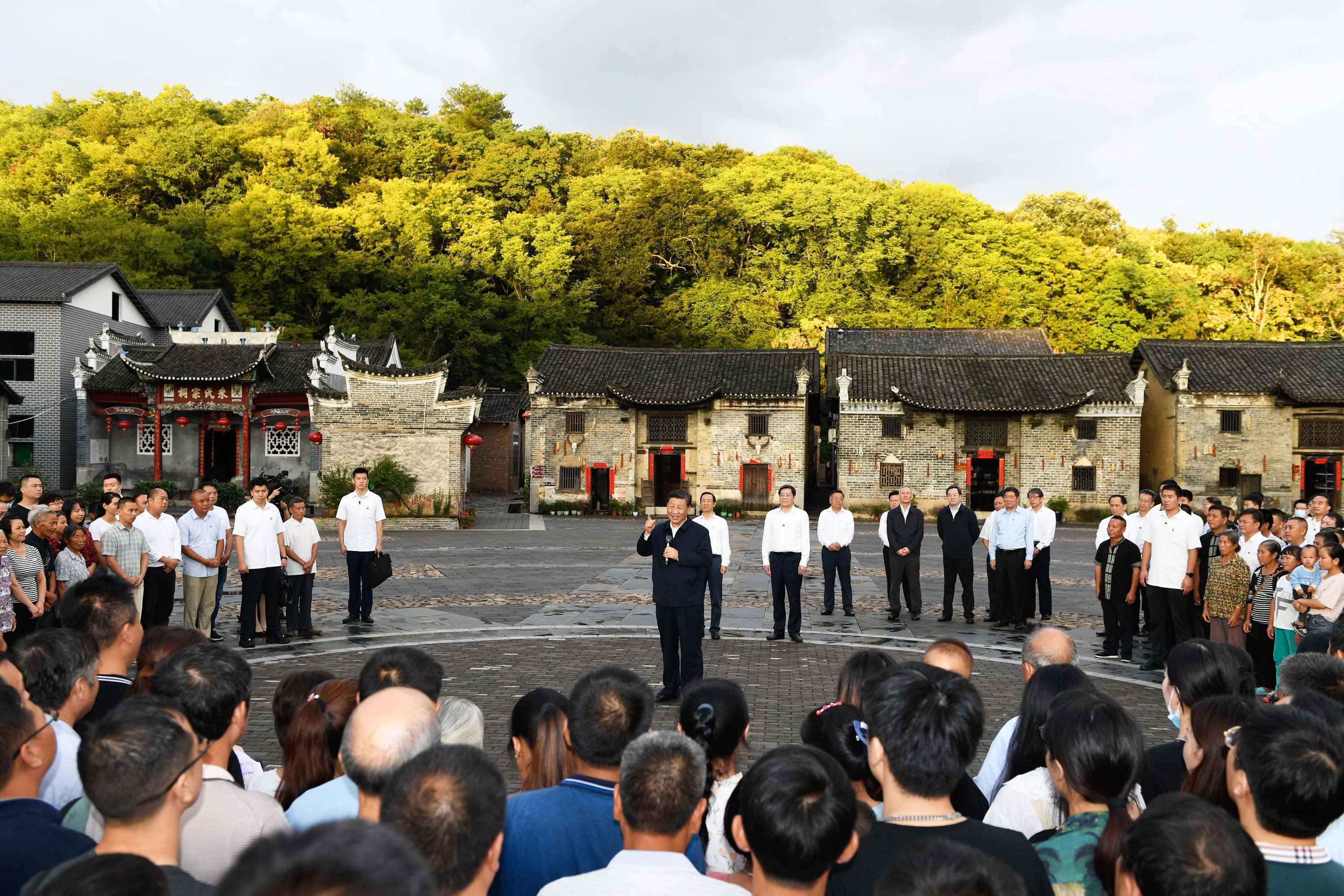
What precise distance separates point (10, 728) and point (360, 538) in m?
9.11

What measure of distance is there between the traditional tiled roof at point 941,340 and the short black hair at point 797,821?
137 feet

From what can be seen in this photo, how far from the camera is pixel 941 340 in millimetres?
45469

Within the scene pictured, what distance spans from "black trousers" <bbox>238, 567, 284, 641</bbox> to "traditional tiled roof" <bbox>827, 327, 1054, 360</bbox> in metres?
35.0

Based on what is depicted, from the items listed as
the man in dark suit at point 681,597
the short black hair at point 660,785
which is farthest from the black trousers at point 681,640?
the short black hair at point 660,785

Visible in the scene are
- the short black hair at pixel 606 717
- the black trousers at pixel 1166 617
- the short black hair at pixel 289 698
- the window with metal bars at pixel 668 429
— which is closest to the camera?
the short black hair at pixel 606 717

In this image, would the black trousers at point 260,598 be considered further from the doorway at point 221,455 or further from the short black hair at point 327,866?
the doorway at point 221,455

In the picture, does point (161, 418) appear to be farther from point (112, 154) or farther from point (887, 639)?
point (887, 639)

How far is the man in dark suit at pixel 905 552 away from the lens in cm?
1322

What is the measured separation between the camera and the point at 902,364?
39281 mm

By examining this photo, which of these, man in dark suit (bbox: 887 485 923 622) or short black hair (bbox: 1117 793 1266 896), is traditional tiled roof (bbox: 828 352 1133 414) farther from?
short black hair (bbox: 1117 793 1266 896)

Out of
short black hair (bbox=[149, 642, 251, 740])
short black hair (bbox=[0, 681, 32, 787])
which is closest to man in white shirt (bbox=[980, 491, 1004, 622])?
short black hair (bbox=[149, 642, 251, 740])

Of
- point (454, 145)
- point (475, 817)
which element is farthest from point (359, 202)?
point (475, 817)

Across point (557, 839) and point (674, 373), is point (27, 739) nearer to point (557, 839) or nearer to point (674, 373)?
point (557, 839)

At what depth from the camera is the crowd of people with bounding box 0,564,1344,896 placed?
233 centimetres
